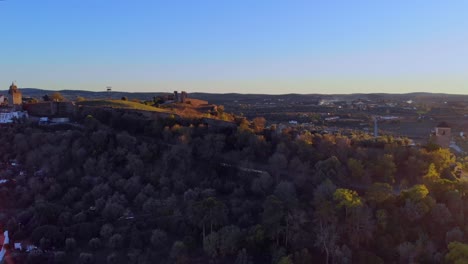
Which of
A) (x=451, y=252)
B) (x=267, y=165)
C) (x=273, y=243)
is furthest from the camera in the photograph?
(x=267, y=165)

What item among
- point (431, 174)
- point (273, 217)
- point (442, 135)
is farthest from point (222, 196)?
point (442, 135)

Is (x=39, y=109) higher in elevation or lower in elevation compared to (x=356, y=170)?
higher

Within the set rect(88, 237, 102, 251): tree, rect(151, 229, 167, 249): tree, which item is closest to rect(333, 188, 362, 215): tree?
rect(151, 229, 167, 249): tree

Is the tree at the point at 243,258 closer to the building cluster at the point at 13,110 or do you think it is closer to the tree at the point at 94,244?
the tree at the point at 94,244

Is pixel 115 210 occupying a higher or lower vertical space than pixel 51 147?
lower

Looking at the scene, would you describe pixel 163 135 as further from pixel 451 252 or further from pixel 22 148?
pixel 451 252

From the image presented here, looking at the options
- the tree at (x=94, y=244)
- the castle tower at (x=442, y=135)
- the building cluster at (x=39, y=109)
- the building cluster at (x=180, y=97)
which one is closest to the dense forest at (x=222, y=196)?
the tree at (x=94, y=244)

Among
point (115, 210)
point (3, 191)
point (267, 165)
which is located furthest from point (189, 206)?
point (3, 191)

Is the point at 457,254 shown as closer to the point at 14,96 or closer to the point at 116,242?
the point at 116,242
